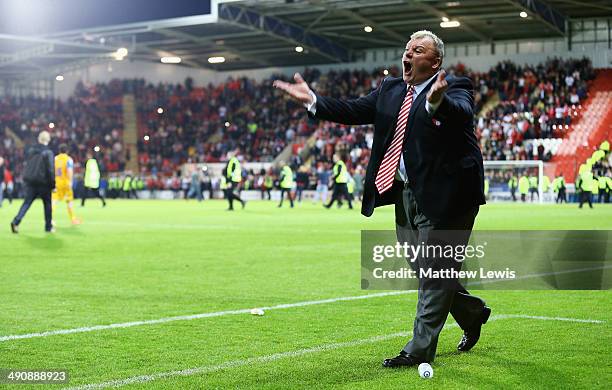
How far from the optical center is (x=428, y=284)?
5883mm

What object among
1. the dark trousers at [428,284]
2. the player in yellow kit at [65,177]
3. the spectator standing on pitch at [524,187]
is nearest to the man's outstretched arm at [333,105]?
the dark trousers at [428,284]

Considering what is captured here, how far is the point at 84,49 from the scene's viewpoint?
5319 cm

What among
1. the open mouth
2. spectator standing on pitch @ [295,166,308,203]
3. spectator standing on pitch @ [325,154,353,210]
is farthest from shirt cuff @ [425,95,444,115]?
spectator standing on pitch @ [295,166,308,203]

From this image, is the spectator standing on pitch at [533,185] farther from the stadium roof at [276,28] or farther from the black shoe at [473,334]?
the black shoe at [473,334]

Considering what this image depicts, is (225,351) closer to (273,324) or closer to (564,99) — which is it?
(273,324)

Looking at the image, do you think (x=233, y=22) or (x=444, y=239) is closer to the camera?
(x=444, y=239)

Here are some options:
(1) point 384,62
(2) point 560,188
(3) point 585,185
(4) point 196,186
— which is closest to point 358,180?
(2) point 560,188

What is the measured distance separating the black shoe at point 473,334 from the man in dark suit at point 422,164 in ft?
1.66

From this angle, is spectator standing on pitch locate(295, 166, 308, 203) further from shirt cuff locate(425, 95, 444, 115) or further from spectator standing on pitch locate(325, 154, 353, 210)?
shirt cuff locate(425, 95, 444, 115)

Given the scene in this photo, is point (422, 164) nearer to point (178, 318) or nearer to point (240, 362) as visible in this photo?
point (240, 362)

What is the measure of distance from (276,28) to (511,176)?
14237 millimetres

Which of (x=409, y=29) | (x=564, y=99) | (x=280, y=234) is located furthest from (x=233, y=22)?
(x=280, y=234)

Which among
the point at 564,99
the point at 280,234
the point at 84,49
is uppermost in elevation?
the point at 84,49

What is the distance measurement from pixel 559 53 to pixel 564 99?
5030 millimetres
